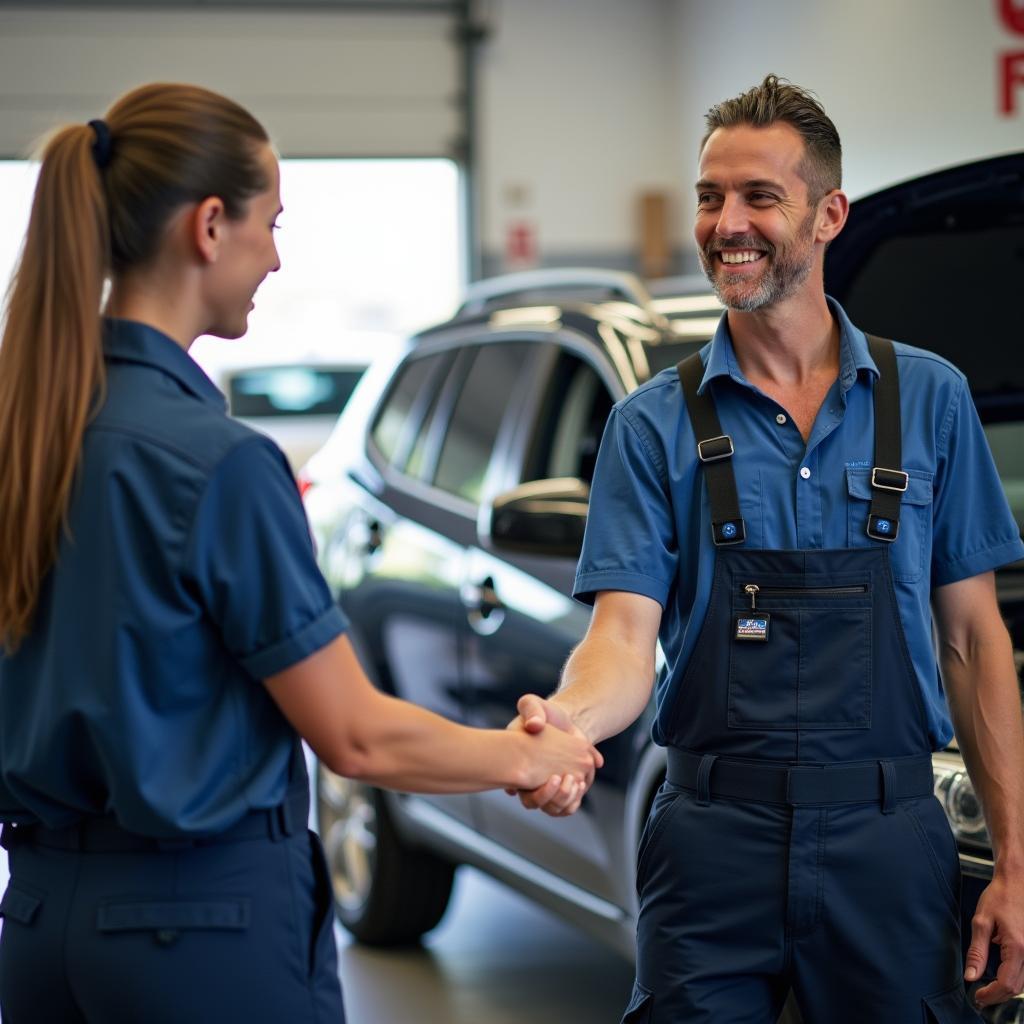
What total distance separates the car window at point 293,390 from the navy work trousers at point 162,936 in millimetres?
10045

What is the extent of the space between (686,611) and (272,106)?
1092cm

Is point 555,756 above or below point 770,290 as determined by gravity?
below

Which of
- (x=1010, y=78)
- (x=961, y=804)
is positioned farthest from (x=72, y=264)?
(x=1010, y=78)

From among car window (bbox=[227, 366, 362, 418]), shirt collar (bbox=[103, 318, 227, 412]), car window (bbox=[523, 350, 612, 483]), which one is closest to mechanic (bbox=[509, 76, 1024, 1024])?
shirt collar (bbox=[103, 318, 227, 412])

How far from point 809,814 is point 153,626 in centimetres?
88

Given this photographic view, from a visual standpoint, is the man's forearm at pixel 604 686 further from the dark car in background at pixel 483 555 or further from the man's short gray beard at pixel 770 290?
the dark car in background at pixel 483 555

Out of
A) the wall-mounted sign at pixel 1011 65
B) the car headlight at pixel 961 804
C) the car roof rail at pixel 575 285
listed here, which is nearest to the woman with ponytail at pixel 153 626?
the car headlight at pixel 961 804

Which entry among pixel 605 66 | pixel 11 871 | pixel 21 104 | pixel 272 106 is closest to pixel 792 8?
pixel 605 66

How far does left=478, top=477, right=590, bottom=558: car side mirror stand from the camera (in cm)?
318

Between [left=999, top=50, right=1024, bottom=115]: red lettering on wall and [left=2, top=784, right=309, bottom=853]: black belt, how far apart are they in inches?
297

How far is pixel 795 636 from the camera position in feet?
7.04

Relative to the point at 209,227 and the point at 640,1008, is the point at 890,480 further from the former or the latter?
the point at 209,227

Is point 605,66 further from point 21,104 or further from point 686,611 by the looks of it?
point 686,611

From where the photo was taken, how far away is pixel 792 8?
1083 cm
